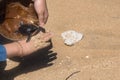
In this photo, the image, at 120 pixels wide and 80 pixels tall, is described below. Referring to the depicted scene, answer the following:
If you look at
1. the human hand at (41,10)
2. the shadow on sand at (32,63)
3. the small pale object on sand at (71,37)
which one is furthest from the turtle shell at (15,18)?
the small pale object on sand at (71,37)

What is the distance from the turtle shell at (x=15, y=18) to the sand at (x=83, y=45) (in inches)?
8.6

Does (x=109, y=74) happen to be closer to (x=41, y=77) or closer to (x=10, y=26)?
(x=41, y=77)

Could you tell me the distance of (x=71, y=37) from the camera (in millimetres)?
3131

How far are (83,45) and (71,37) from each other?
119 mm

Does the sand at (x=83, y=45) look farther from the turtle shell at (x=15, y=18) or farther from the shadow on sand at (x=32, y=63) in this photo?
the turtle shell at (x=15, y=18)

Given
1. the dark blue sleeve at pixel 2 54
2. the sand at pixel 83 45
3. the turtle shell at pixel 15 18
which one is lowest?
the sand at pixel 83 45

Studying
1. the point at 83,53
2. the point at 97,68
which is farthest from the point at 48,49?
the point at 97,68

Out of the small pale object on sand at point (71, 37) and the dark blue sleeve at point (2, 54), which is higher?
the dark blue sleeve at point (2, 54)

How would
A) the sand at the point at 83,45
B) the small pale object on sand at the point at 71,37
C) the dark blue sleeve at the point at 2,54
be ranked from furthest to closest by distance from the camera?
the small pale object on sand at the point at 71,37
the sand at the point at 83,45
the dark blue sleeve at the point at 2,54

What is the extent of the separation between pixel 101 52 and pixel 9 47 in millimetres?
669

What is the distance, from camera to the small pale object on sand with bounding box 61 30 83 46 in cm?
309

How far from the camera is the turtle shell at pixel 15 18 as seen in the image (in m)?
2.86

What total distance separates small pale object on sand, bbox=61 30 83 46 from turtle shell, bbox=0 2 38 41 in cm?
33

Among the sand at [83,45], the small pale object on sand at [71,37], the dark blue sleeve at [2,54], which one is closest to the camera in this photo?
the dark blue sleeve at [2,54]
